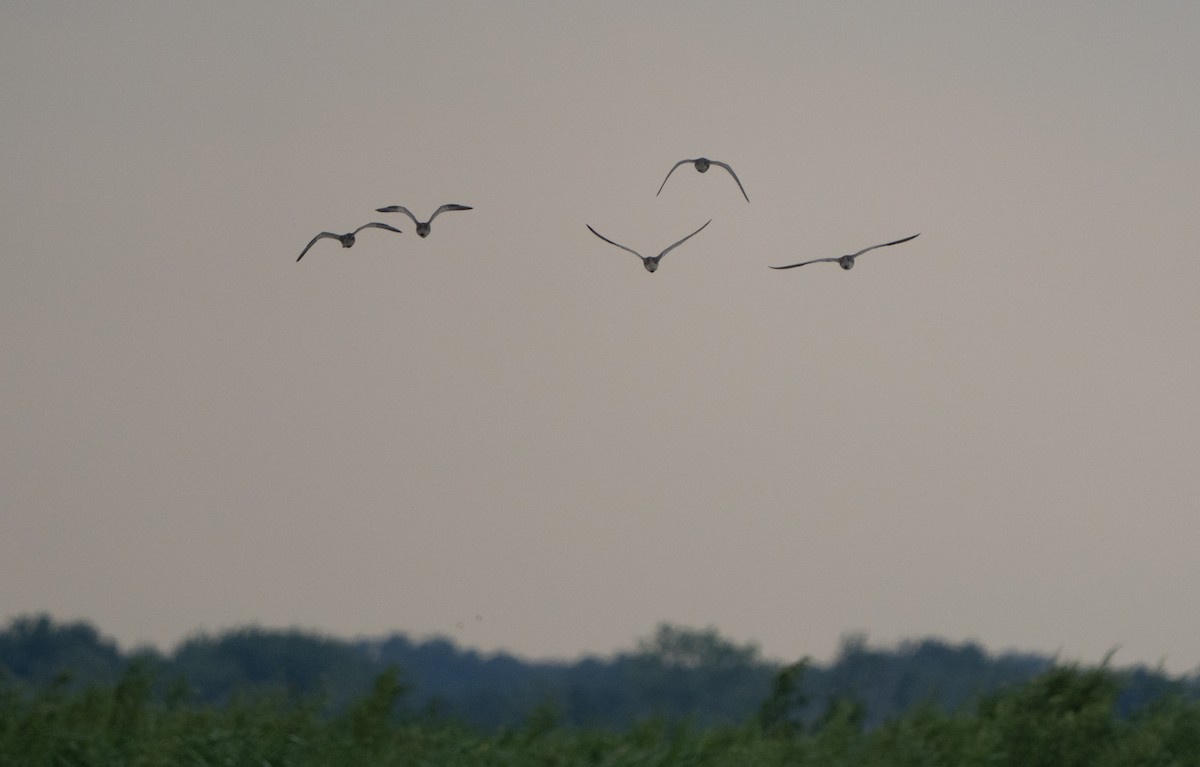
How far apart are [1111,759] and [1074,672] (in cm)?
279

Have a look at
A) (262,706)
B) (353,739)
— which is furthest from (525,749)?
Result: (262,706)

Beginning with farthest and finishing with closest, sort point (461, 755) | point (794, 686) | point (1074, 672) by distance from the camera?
1. point (794, 686)
2. point (1074, 672)
3. point (461, 755)

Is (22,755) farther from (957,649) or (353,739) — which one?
(957,649)

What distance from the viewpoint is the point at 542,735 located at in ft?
86.1

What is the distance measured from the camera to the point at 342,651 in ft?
251

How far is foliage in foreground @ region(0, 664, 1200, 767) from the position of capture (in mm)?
24031

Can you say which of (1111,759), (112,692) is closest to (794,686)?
(1111,759)

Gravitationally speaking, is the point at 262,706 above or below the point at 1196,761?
above

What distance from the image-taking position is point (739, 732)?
90.0 ft

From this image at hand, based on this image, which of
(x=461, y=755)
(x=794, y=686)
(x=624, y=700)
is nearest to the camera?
(x=461, y=755)

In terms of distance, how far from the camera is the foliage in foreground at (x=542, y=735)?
24.0 m

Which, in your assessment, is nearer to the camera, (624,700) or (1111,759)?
(1111,759)

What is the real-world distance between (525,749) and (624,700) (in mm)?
50580

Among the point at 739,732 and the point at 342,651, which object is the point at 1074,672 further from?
the point at 342,651
